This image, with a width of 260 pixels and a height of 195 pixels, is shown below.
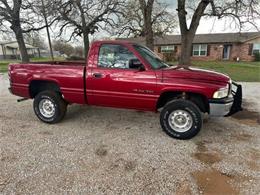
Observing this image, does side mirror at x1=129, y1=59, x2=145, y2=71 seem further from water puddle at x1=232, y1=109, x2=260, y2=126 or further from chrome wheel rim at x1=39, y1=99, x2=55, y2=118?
water puddle at x1=232, y1=109, x2=260, y2=126

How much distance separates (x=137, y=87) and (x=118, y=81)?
0.41m

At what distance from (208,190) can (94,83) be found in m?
2.97

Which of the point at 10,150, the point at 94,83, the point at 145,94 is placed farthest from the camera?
the point at 94,83

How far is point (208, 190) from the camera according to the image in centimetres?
291

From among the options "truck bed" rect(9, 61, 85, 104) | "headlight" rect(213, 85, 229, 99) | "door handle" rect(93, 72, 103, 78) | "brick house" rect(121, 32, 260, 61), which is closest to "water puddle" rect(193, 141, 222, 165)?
"headlight" rect(213, 85, 229, 99)

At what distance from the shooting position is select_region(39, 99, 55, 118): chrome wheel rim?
5.34 metres

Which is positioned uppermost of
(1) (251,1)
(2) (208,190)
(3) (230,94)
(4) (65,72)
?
(1) (251,1)

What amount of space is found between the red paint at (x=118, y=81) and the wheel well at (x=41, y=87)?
10 cm

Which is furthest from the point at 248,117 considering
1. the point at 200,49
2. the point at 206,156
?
the point at 200,49

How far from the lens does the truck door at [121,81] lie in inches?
176

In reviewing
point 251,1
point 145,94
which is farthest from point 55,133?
point 251,1

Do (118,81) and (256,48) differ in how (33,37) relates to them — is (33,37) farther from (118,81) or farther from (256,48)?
(256,48)

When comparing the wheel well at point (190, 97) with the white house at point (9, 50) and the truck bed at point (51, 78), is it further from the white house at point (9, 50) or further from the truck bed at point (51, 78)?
the white house at point (9, 50)

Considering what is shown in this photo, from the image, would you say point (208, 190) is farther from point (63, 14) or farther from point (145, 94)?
point (63, 14)
